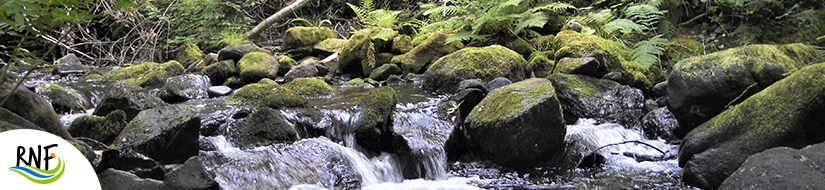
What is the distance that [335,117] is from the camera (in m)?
5.13

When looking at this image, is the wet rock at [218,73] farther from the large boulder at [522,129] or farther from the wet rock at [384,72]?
the large boulder at [522,129]

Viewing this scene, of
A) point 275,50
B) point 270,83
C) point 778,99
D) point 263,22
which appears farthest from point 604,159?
point 263,22

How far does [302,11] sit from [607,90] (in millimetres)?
9696

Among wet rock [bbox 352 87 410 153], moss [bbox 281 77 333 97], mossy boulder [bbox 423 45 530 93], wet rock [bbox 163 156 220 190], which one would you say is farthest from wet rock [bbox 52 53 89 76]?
wet rock [bbox 163 156 220 190]

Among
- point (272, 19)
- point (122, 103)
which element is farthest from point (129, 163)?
point (272, 19)

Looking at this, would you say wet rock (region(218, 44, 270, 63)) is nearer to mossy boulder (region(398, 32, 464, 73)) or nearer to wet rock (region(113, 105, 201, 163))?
mossy boulder (region(398, 32, 464, 73))

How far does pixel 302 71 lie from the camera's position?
8430mm

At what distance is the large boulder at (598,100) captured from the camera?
529cm

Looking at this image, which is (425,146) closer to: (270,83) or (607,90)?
(607,90)

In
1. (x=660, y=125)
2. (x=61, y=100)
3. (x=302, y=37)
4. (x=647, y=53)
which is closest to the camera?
(x=660, y=125)

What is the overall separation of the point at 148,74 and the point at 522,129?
662 centimetres

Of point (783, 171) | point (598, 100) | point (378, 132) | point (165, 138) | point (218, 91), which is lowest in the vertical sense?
point (218, 91)

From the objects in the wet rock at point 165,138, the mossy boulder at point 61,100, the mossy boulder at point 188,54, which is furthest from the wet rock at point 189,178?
the mossy boulder at point 188,54

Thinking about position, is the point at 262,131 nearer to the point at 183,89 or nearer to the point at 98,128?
the point at 98,128
